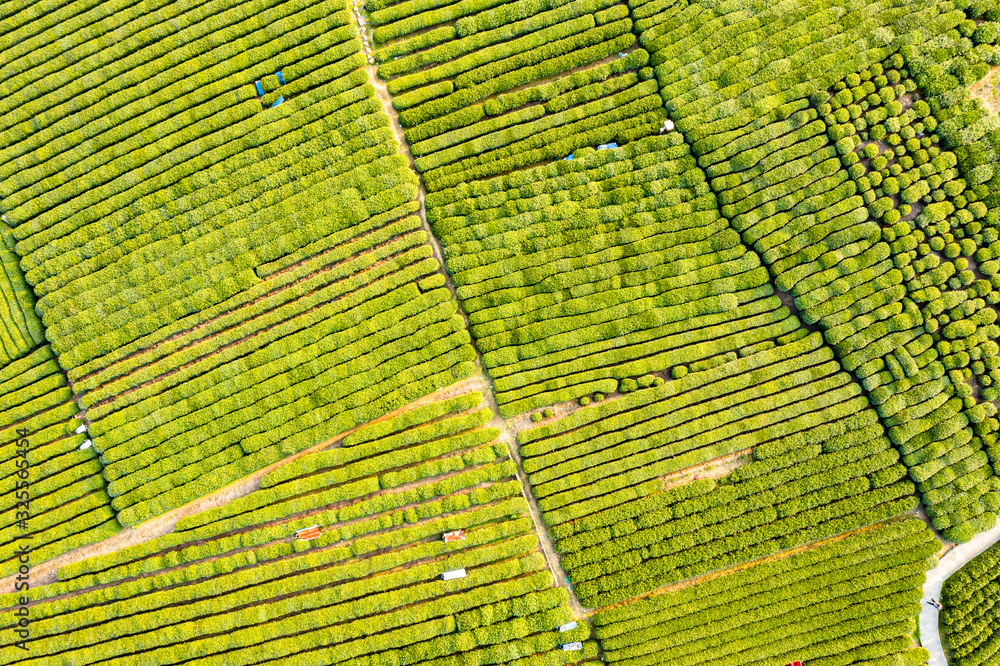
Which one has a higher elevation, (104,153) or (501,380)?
(104,153)

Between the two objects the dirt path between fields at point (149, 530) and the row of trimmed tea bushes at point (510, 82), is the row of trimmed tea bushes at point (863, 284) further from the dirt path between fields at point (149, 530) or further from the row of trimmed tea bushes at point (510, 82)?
the dirt path between fields at point (149, 530)

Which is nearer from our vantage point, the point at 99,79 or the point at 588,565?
the point at 588,565

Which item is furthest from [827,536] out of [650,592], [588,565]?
[588,565]

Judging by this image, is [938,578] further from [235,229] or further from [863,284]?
[235,229]

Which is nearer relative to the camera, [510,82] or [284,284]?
[284,284]

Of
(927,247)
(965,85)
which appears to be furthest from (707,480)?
(965,85)

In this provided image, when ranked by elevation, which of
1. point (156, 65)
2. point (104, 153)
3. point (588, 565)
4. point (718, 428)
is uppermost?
point (156, 65)

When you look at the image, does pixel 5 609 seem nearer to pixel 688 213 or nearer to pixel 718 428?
pixel 718 428
